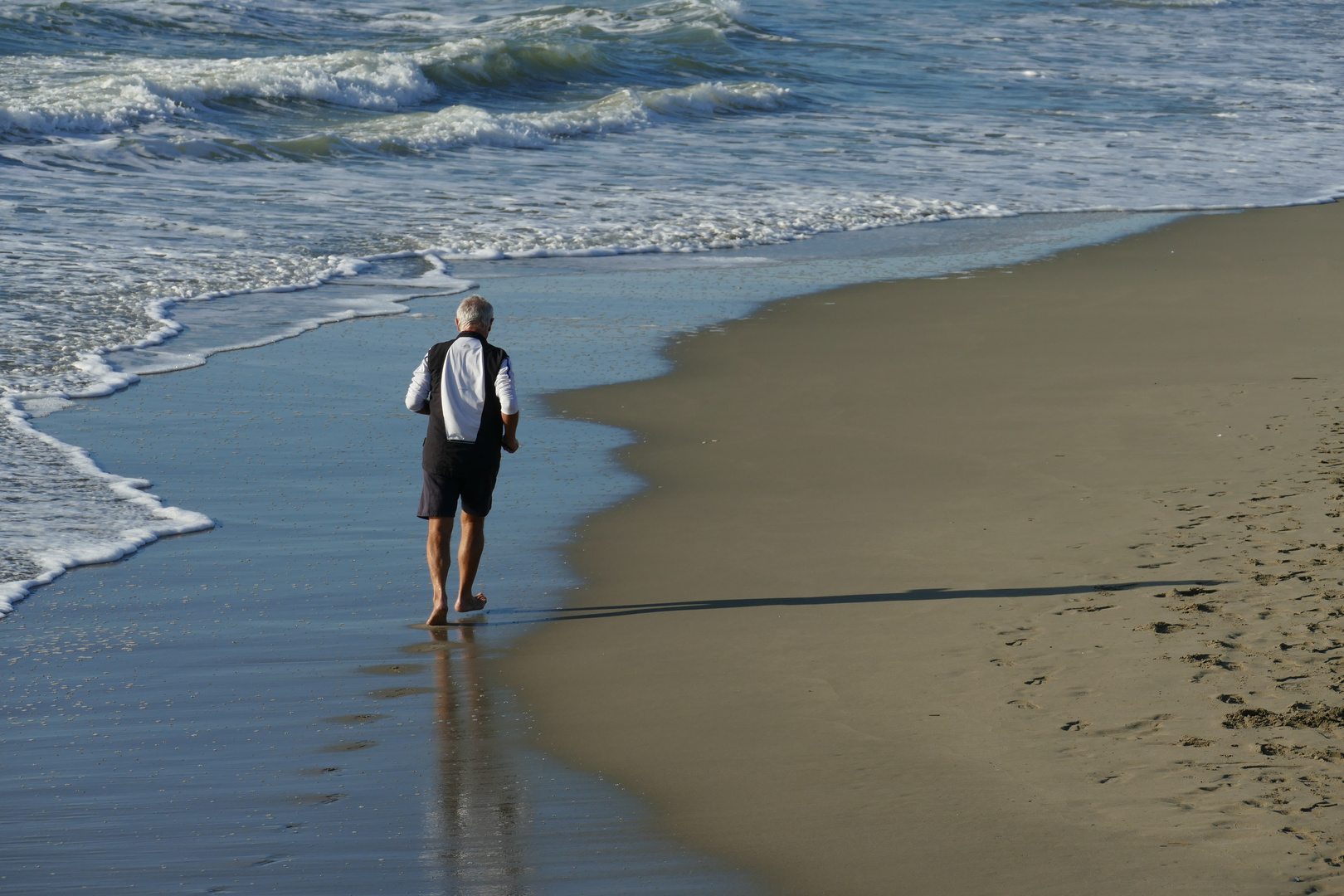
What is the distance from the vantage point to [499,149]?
20.2 meters

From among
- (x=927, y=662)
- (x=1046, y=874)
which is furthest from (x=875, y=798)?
(x=927, y=662)

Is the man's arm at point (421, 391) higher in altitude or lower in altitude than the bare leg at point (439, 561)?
higher

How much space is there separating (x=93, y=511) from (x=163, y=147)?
12.7 metres

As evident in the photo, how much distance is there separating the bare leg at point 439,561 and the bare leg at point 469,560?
7 centimetres

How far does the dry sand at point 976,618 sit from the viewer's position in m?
3.53

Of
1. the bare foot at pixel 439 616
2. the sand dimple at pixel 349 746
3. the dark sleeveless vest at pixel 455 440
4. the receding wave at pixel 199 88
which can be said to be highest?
the receding wave at pixel 199 88

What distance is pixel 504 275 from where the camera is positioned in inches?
496

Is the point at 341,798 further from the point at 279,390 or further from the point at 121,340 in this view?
the point at 121,340

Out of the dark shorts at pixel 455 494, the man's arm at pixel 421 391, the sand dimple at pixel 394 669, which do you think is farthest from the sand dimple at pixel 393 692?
the man's arm at pixel 421 391

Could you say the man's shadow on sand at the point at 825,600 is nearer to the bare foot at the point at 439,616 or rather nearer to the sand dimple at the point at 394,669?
A: the bare foot at the point at 439,616

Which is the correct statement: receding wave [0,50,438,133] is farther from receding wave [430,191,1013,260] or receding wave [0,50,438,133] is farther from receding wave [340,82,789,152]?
receding wave [430,191,1013,260]

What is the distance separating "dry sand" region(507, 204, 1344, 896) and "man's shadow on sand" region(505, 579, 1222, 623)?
0.02 meters

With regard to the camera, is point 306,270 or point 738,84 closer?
point 306,270

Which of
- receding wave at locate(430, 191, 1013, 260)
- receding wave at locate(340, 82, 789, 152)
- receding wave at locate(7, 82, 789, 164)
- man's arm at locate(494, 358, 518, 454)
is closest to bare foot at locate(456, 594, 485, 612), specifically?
man's arm at locate(494, 358, 518, 454)
